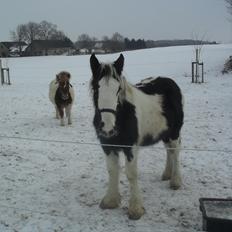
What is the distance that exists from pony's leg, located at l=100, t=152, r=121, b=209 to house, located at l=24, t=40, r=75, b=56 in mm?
65921

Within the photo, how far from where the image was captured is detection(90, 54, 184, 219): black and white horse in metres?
4.03

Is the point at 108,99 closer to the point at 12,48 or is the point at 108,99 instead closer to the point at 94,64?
the point at 94,64

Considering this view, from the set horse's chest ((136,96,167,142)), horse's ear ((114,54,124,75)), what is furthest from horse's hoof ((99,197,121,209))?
horse's ear ((114,54,124,75))

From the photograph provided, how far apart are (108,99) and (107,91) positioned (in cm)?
9

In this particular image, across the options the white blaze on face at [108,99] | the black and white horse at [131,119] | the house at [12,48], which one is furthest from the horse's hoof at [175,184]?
the house at [12,48]

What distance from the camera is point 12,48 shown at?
76250 mm

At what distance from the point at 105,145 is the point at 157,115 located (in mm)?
904

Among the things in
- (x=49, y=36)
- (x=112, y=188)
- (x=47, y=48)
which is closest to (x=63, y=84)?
(x=112, y=188)

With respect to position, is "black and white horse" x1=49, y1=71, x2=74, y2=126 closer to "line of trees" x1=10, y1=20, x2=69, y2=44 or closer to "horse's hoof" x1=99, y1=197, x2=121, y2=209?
"horse's hoof" x1=99, y1=197, x2=121, y2=209

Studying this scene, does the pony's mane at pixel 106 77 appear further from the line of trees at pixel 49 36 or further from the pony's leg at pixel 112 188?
the line of trees at pixel 49 36

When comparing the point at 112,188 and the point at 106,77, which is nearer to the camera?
the point at 106,77

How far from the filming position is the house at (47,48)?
70.3m

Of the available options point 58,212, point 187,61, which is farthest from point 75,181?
point 187,61

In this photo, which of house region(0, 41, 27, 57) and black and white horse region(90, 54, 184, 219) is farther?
house region(0, 41, 27, 57)
